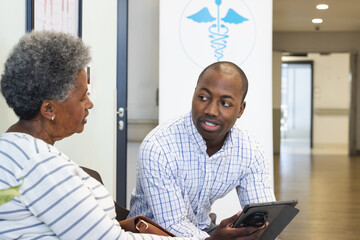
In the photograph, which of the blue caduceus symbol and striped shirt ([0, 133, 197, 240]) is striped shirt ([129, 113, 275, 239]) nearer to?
striped shirt ([0, 133, 197, 240])

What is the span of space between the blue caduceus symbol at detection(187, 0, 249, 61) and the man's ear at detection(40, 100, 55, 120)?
295 cm

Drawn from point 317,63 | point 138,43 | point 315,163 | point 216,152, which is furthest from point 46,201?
point 317,63

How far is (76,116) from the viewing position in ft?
4.87

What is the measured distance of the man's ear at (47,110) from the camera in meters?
1.43

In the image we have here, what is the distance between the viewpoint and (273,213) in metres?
1.92

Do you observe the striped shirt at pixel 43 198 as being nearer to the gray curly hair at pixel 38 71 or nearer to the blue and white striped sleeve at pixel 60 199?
the blue and white striped sleeve at pixel 60 199

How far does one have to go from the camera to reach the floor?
5.03m

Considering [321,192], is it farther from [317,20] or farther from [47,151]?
[47,151]

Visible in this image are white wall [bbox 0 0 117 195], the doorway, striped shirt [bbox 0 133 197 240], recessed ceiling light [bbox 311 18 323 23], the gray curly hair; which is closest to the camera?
striped shirt [bbox 0 133 197 240]

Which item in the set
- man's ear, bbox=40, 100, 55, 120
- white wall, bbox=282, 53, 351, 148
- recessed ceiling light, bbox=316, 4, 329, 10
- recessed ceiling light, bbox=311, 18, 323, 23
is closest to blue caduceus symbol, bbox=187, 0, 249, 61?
man's ear, bbox=40, 100, 55, 120

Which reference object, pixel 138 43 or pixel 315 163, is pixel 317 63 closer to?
pixel 315 163

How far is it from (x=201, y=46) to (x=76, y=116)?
290cm

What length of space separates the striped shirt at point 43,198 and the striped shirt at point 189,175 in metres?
0.74

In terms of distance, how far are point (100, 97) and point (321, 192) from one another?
4528mm
